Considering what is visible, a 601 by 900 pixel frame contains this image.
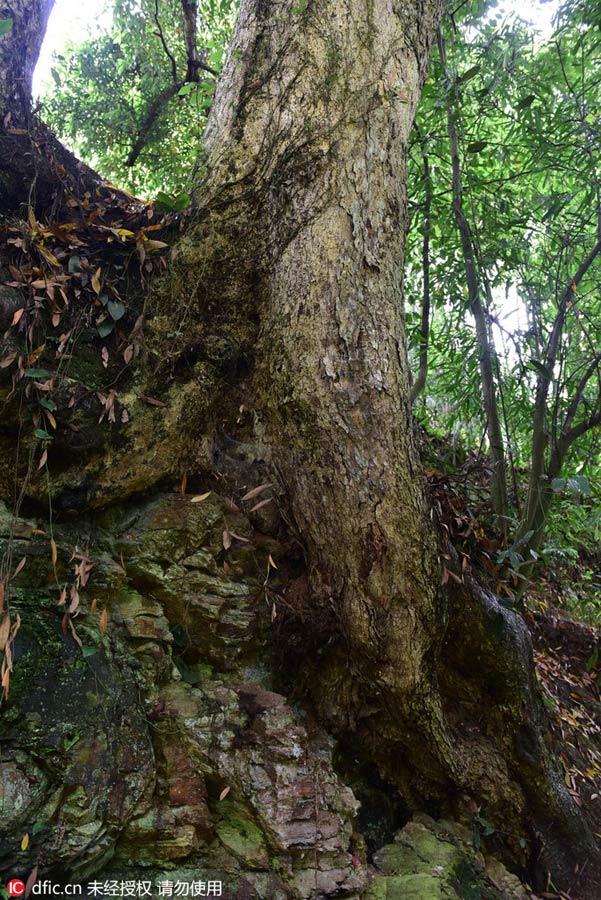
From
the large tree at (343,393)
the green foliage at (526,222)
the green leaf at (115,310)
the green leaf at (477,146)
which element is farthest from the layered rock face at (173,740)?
the green leaf at (477,146)

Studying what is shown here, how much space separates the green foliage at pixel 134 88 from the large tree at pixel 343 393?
310 cm

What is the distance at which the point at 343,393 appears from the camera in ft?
7.72

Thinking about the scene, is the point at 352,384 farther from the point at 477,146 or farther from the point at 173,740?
the point at 477,146

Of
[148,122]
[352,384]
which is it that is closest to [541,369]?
[352,384]

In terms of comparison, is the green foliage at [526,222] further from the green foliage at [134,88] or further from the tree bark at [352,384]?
the green foliage at [134,88]

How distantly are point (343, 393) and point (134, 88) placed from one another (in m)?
5.36

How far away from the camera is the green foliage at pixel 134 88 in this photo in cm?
568

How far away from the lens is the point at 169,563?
242 cm

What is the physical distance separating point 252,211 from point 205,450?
1095 mm

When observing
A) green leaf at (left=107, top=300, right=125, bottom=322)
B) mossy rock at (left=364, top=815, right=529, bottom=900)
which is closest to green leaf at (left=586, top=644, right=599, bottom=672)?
mossy rock at (left=364, top=815, right=529, bottom=900)

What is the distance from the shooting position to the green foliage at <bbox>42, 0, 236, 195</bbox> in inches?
223

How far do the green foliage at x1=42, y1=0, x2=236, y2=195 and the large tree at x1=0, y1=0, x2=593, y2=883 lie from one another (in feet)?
10.2

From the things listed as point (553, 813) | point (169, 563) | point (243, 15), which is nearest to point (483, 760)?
point (553, 813)

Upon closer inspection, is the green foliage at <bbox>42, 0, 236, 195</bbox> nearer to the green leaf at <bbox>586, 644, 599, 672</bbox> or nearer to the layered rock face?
the layered rock face
